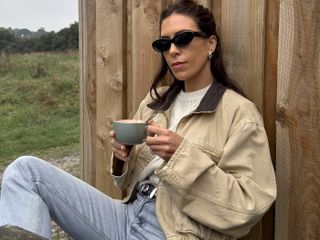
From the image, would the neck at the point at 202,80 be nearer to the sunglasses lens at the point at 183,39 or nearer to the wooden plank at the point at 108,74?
the sunglasses lens at the point at 183,39

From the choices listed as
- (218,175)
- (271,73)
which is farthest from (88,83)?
(218,175)

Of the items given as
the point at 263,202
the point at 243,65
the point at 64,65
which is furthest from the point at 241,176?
the point at 64,65

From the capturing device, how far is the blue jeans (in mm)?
2229

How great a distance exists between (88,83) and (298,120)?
1.69 metres

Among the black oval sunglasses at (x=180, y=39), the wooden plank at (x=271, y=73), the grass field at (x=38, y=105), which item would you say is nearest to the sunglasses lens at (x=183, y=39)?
the black oval sunglasses at (x=180, y=39)

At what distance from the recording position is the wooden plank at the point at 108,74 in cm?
328

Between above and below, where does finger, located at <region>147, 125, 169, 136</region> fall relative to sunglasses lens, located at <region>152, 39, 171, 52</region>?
below

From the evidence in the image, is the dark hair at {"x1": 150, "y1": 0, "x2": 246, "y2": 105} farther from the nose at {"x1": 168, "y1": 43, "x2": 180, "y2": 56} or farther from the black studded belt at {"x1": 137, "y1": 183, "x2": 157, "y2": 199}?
the black studded belt at {"x1": 137, "y1": 183, "x2": 157, "y2": 199}

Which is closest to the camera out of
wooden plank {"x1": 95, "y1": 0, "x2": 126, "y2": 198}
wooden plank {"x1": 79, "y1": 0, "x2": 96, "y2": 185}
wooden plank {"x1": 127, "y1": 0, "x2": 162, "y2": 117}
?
wooden plank {"x1": 127, "y1": 0, "x2": 162, "y2": 117}

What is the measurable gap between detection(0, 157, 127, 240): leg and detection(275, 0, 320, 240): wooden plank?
0.78m

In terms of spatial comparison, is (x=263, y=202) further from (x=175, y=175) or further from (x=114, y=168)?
(x=114, y=168)

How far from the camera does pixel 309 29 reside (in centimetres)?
216

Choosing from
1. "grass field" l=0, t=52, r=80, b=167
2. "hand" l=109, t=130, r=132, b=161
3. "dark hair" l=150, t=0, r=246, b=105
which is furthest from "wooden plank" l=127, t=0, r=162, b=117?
"grass field" l=0, t=52, r=80, b=167

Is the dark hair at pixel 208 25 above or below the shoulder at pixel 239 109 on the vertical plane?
above
